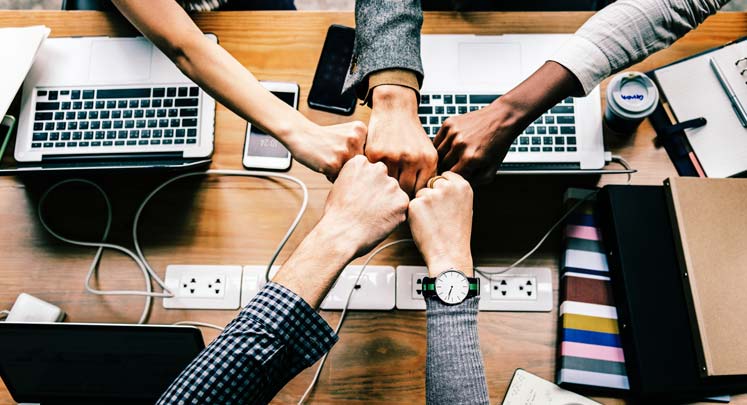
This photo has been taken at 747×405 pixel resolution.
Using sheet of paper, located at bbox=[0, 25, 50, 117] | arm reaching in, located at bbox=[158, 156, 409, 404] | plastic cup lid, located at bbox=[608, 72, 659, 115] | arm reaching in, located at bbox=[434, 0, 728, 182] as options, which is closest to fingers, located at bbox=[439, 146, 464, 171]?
arm reaching in, located at bbox=[434, 0, 728, 182]

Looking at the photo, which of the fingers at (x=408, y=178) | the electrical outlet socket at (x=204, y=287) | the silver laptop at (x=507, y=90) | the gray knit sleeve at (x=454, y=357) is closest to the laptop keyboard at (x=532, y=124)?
the silver laptop at (x=507, y=90)

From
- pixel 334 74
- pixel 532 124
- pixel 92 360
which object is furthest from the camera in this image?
pixel 334 74

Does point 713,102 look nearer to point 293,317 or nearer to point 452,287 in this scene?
point 452,287

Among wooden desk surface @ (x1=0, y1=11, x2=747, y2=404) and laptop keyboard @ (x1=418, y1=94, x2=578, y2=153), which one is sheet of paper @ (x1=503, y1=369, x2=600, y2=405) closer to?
wooden desk surface @ (x1=0, y1=11, x2=747, y2=404)

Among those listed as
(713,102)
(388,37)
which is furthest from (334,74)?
(713,102)

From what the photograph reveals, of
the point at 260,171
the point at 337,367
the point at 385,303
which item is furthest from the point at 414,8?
the point at 337,367

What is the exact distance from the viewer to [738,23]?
1.08m

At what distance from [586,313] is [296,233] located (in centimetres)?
53

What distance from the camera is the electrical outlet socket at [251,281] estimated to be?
99 cm

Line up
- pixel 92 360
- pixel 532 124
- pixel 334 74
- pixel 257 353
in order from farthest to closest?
pixel 334 74, pixel 532 124, pixel 92 360, pixel 257 353

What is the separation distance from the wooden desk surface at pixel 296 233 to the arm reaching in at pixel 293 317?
0.18 metres

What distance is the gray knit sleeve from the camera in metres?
0.75

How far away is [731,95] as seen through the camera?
97cm

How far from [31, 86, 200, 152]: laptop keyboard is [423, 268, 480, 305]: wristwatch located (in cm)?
51
